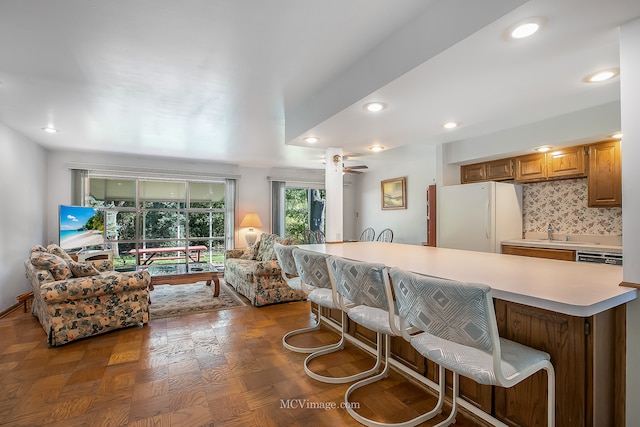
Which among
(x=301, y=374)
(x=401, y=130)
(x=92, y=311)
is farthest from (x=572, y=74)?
(x=92, y=311)

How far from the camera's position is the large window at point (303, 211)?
7586 millimetres

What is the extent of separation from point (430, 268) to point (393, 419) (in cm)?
92

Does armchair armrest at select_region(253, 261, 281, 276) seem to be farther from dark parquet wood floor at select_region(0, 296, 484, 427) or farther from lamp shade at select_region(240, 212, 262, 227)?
lamp shade at select_region(240, 212, 262, 227)

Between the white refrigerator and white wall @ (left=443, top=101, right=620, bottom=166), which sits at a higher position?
white wall @ (left=443, top=101, right=620, bottom=166)

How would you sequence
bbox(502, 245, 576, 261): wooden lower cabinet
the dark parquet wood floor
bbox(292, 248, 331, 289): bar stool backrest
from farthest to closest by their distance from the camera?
bbox(502, 245, 576, 261): wooden lower cabinet < bbox(292, 248, 331, 289): bar stool backrest < the dark parquet wood floor

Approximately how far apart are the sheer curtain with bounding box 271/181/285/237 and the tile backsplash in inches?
186

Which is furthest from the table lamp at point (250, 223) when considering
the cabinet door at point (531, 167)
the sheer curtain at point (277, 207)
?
the cabinet door at point (531, 167)

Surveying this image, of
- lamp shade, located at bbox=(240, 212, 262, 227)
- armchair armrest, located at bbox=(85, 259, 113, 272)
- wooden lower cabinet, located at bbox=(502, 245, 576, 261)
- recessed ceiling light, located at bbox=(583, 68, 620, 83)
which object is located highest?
recessed ceiling light, located at bbox=(583, 68, 620, 83)

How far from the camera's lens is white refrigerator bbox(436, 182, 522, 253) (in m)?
3.88

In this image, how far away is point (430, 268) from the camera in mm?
1900

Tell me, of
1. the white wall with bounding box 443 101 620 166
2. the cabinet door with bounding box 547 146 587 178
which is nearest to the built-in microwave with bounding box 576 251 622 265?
Result: the cabinet door with bounding box 547 146 587 178

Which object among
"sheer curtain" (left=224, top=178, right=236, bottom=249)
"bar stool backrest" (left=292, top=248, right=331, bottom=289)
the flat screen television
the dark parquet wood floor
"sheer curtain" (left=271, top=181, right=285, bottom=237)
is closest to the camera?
the dark parquet wood floor

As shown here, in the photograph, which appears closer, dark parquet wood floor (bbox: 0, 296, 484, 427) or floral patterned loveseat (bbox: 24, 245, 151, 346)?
dark parquet wood floor (bbox: 0, 296, 484, 427)

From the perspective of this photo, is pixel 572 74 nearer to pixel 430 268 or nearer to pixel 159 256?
pixel 430 268
